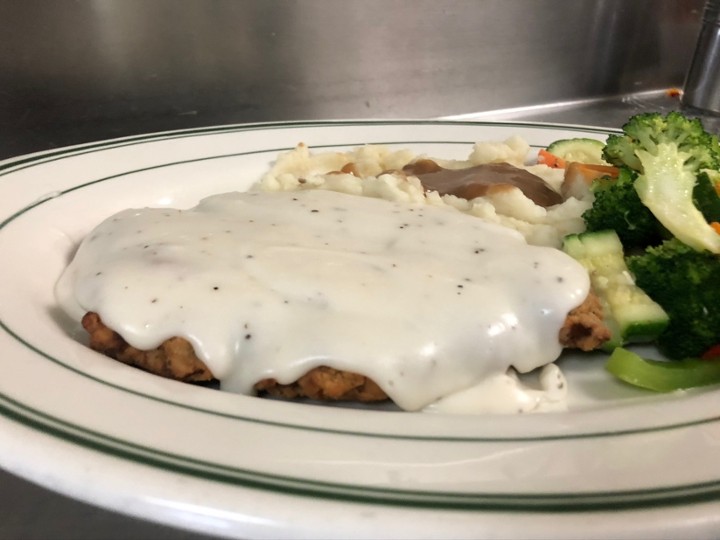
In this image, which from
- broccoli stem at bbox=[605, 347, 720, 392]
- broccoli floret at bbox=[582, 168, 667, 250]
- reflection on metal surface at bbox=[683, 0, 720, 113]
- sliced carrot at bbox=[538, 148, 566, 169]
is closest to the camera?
broccoli stem at bbox=[605, 347, 720, 392]

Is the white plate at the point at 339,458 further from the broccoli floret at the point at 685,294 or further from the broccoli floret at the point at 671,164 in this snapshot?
the broccoli floret at the point at 671,164

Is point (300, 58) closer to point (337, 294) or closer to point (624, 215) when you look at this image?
point (624, 215)

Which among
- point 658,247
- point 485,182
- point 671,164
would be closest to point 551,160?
point 485,182

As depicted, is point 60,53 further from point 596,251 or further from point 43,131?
point 596,251

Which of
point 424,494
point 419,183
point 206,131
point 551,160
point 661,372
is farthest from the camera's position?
point 206,131

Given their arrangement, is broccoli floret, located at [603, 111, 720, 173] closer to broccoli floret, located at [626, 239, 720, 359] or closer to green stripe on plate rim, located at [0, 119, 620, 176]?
broccoli floret, located at [626, 239, 720, 359]

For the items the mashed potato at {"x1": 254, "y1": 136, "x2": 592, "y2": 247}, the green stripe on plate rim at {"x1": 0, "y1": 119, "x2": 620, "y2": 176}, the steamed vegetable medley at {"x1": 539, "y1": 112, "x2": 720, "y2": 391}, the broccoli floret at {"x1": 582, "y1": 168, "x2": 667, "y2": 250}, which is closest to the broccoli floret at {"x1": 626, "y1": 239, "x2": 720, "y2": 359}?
the steamed vegetable medley at {"x1": 539, "y1": 112, "x2": 720, "y2": 391}

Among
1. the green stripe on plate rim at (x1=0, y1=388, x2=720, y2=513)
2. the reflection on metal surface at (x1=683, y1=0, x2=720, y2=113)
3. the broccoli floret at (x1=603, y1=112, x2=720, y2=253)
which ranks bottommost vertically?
the reflection on metal surface at (x1=683, y1=0, x2=720, y2=113)
